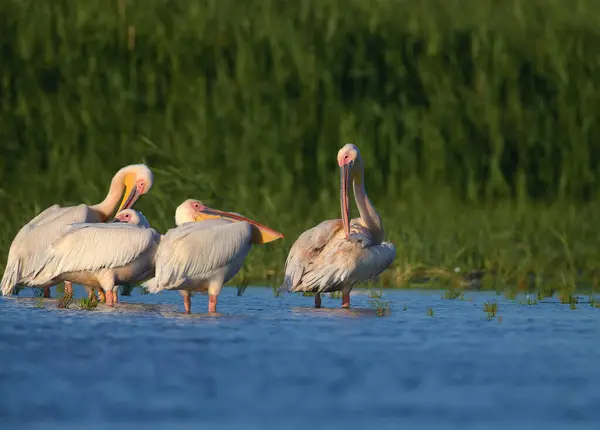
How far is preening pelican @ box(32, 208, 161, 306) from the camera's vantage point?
1038 centimetres

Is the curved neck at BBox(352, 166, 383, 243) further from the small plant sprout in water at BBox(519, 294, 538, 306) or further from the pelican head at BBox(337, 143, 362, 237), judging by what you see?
the small plant sprout in water at BBox(519, 294, 538, 306)

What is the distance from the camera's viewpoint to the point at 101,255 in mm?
10398

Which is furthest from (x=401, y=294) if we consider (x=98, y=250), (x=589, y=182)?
(x=589, y=182)

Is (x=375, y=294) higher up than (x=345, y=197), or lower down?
lower down

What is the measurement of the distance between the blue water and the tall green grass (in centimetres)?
521

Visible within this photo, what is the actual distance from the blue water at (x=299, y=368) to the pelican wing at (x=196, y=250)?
26 centimetres

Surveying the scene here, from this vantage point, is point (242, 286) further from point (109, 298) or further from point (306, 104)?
point (306, 104)

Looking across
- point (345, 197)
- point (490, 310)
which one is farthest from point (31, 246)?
point (490, 310)

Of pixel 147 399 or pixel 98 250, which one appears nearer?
pixel 147 399

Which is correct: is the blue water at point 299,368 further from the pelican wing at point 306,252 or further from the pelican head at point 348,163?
the pelican head at point 348,163

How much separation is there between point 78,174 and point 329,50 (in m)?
3.48

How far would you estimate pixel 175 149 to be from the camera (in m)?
16.4

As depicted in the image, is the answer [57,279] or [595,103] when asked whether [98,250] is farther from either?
[595,103]

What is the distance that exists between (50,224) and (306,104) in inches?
237
